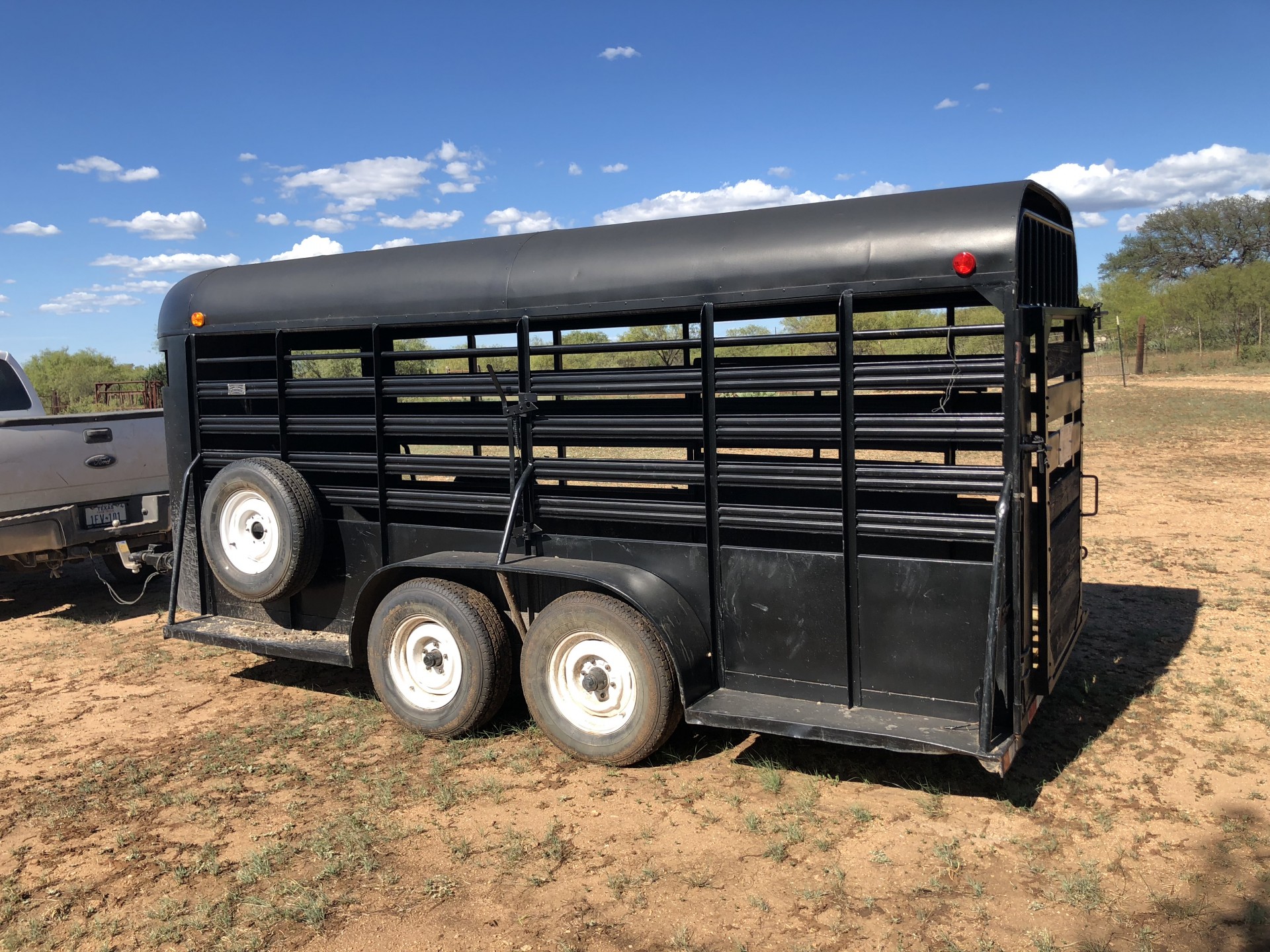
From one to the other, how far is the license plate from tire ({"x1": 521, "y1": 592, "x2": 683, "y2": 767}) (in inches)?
194

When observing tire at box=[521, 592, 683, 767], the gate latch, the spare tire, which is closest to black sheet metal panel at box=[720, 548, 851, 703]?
tire at box=[521, 592, 683, 767]

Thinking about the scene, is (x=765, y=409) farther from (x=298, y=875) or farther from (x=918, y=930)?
(x=298, y=875)

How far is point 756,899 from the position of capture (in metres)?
3.63

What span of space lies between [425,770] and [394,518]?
4.54ft

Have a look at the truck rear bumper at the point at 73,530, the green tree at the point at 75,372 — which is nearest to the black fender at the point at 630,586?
the truck rear bumper at the point at 73,530

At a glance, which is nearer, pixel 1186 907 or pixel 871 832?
pixel 1186 907

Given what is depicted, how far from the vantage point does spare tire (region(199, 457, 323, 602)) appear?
5418 millimetres

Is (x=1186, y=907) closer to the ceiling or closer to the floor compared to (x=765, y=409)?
closer to the floor

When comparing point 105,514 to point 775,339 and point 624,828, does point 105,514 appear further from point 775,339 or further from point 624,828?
point 775,339

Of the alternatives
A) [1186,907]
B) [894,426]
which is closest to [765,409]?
[894,426]

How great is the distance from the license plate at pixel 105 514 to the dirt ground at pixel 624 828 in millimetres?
1769

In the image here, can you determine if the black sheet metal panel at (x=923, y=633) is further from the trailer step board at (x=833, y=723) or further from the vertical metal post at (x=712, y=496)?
the vertical metal post at (x=712, y=496)

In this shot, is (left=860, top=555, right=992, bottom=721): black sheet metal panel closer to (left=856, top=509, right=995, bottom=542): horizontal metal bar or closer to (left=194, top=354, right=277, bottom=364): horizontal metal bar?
(left=856, top=509, right=995, bottom=542): horizontal metal bar

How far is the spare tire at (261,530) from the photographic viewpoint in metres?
5.42
